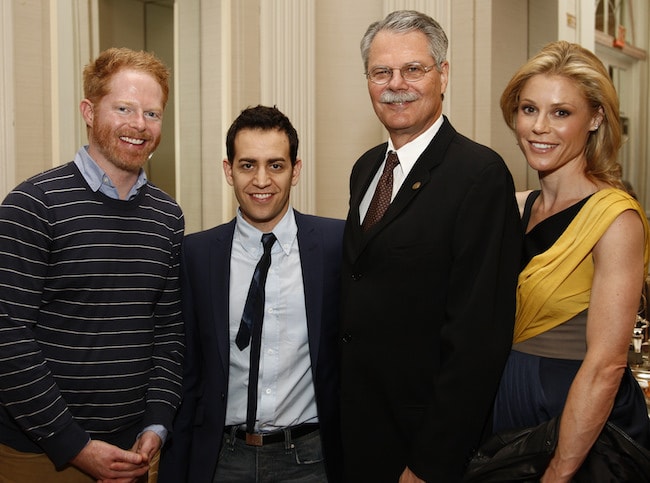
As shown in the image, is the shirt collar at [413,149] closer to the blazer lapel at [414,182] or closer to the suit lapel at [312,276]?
the blazer lapel at [414,182]

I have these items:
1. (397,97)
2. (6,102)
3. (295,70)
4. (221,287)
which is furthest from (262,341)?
(295,70)

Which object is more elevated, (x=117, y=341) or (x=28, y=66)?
(x=28, y=66)

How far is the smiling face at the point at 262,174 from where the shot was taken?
204 cm

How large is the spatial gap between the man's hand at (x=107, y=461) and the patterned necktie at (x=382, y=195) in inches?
34.0

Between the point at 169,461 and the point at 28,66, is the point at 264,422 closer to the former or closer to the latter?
the point at 169,461

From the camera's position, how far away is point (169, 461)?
204 centimetres

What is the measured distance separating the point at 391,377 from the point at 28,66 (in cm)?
207

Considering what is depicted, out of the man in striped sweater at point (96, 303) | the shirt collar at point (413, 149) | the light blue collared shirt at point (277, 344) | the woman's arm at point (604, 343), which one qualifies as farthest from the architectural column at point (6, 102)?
the woman's arm at point (604, 343)

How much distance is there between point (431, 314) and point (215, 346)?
0.62 m

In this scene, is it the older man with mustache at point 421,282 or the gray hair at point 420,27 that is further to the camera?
the gray hair at point 420,27

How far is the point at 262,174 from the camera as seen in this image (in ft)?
6.68

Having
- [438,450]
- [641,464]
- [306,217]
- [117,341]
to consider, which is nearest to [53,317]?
[117,341]

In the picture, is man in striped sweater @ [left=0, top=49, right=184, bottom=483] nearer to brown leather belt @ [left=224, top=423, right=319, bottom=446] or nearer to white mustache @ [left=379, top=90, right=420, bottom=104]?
brown leather belt @ [left=224, top=423, right=319, bottom=446]

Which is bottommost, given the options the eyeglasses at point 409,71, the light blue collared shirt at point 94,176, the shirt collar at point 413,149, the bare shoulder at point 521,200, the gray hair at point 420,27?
the bare shoulder at point 521,200
